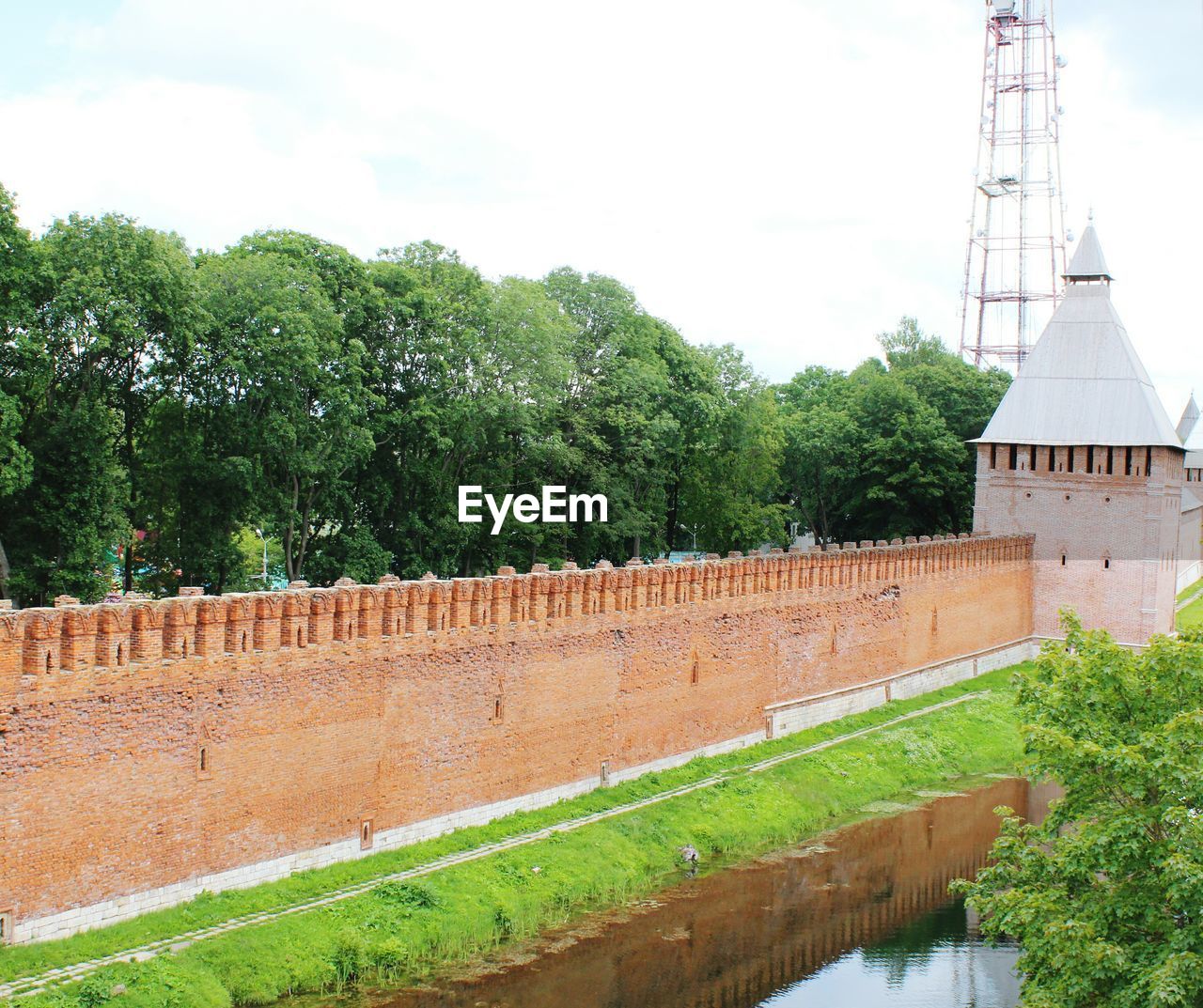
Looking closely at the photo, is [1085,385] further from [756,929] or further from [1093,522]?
[756,929]

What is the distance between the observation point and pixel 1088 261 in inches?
1492

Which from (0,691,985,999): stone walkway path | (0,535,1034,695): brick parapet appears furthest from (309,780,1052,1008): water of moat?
(0,535,1034,695): brick parapet

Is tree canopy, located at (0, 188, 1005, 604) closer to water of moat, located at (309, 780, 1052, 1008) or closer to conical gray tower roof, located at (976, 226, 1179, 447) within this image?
conical gray tower roof, located at (976, 226, 1179, 447)

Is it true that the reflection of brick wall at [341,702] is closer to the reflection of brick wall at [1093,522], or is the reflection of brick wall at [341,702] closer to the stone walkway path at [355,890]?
the stone walkway path at [355,890]

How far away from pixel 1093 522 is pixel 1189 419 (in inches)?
1503

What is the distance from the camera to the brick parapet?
15.2 meters

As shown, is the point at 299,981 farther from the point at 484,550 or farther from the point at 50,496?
the point at 484,550

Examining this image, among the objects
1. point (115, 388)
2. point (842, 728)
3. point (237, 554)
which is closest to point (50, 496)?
point (115, 388)

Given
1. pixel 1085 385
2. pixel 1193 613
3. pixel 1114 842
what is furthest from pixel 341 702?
pixel 1193 613

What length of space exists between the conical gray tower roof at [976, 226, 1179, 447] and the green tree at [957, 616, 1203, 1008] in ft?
74.2

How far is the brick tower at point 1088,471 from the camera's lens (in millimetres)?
35656

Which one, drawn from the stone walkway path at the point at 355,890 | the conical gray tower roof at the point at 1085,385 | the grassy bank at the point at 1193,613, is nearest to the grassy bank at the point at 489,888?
the stone walkway path at the point at 355,890

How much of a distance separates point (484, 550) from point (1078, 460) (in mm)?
14602

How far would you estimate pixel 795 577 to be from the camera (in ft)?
91.9
